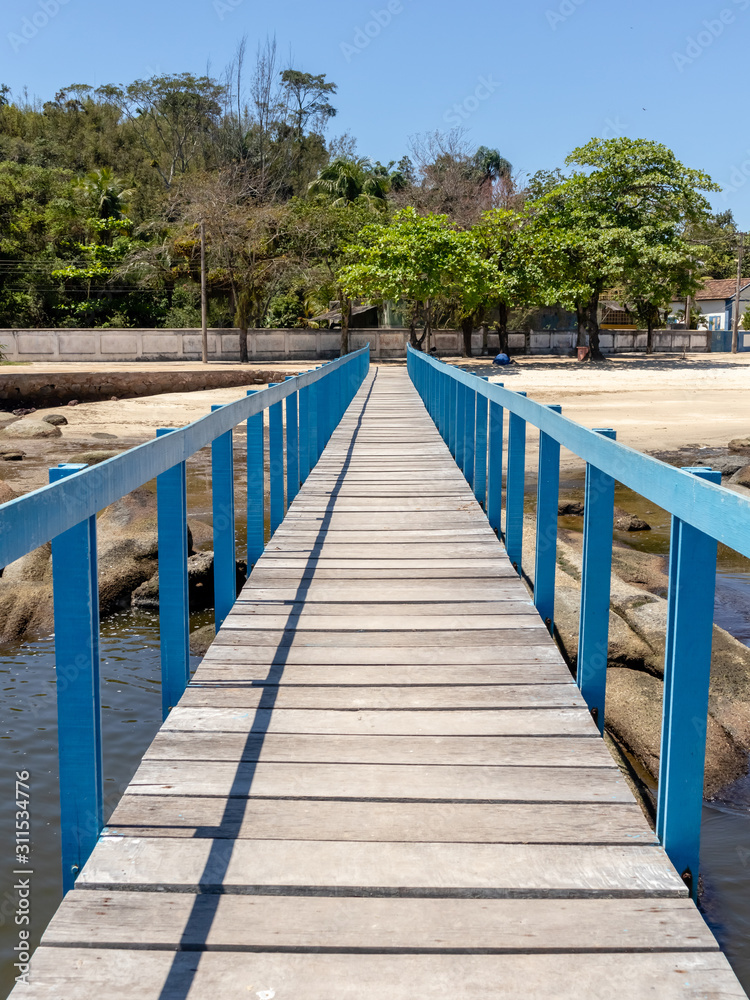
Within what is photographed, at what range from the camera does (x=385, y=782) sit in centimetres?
276

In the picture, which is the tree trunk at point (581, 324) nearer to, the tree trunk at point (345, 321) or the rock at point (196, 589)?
the tree trunk at point (345, 321)

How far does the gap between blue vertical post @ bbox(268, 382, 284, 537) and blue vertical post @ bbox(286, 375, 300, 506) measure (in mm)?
136

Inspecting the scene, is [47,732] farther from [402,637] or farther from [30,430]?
[30,430]

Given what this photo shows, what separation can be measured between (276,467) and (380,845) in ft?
14.9

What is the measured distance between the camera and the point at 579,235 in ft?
132

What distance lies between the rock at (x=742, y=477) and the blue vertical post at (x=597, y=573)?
476 inches

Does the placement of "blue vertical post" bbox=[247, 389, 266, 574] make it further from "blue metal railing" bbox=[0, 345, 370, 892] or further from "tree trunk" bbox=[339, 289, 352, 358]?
"tree trunk" bbox=[339, 289, 352, 358]

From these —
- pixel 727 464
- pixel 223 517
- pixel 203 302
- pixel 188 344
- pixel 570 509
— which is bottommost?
pixel 570 509

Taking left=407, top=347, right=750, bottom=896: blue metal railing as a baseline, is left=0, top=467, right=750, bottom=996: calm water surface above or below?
below

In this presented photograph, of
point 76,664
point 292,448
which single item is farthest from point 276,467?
point 76,664

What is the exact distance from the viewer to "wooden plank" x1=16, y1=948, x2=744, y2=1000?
6.14 ft

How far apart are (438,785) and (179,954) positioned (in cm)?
96

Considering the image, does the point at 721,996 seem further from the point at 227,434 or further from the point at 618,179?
the point at 618,179

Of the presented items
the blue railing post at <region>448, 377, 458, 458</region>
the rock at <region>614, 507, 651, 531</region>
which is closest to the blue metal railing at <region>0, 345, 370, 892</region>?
the blue railing post at <region>448, 377, 458, 458</region>
